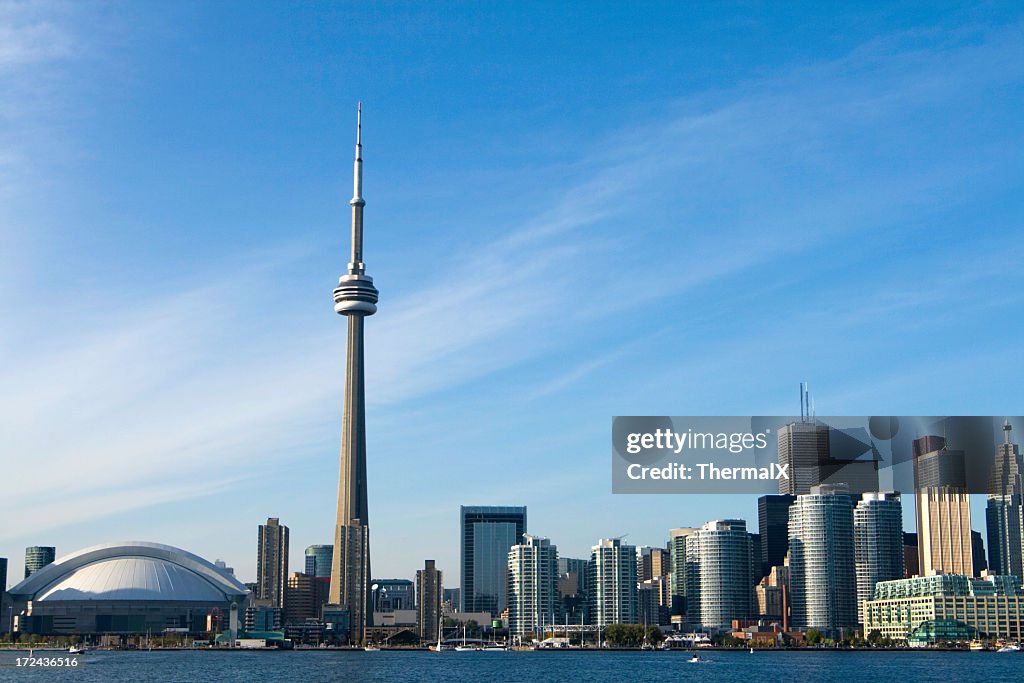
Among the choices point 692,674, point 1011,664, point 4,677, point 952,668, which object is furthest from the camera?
point 1011,664

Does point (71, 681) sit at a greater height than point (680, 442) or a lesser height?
lesser

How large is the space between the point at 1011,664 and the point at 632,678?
74.1 m

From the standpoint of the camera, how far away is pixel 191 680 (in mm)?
138750

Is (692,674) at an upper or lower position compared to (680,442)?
lower

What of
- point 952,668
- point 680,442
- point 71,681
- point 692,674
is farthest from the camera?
point 952,668

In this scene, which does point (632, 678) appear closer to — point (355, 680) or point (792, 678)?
point (792, 678)

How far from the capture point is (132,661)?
196 m

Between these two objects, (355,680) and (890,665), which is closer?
(355,680)

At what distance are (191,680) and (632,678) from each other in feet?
159

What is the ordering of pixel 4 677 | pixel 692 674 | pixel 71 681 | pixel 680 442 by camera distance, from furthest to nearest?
1. pixel 692 674
2. pixel 4 677
3. pixel 71 681
4. pixel 680 442

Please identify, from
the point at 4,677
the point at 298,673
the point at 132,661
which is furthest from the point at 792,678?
the point at 132,661

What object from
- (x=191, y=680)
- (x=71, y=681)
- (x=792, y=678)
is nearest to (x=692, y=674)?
(x=792, y=678)

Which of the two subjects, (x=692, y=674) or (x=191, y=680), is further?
(x=692, y=674)

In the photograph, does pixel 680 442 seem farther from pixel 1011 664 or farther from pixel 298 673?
pixel 1011 664
